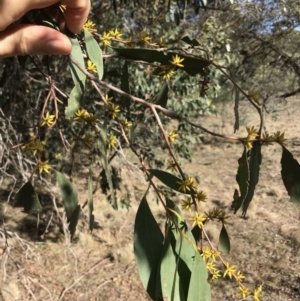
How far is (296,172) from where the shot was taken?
83cm

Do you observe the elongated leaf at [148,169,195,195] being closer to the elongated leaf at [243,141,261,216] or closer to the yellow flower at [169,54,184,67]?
the elongated leaf at [243,141,261,216]

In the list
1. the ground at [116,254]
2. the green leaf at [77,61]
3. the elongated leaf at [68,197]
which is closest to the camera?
the green leaf at [77,61]

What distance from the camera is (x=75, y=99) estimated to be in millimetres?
890

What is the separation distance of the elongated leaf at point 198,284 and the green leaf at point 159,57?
0.42 m

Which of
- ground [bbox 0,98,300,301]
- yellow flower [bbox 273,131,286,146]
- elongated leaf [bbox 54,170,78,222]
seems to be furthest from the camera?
ground [bbox 0,98,300,301]

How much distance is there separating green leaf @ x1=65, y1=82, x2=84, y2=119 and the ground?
4.80 feet

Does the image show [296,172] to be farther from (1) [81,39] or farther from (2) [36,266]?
(2) [36,266]

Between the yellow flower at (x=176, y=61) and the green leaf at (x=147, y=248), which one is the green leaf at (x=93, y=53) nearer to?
the yellow flower at (x=176, y=61)

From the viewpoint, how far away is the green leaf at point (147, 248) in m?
0.85

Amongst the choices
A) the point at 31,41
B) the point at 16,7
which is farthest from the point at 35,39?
the point at 16,7

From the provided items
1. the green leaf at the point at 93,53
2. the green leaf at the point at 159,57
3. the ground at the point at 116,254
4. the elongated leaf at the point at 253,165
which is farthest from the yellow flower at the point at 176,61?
the ground at the point at 116,254

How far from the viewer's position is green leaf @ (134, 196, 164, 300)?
85 cm

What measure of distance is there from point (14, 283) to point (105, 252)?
0.73 metres

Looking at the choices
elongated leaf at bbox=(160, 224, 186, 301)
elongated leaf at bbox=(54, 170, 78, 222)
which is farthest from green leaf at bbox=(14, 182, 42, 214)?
elongated leaf at bbox=(160, 224, 186, 301)
